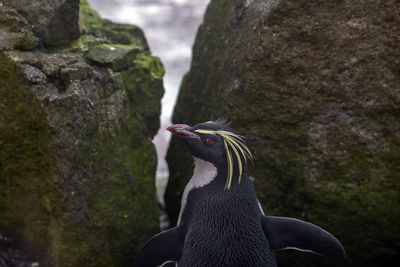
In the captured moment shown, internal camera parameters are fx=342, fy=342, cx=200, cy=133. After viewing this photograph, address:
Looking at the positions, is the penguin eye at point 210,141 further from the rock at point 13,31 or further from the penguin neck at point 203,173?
the rock at point 13,31

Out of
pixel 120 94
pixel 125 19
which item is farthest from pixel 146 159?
pixel 125 19

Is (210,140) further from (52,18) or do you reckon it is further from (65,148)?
(52,18)

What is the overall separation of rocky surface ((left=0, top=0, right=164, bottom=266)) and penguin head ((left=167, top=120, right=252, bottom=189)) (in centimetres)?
52

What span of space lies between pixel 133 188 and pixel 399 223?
144 cm

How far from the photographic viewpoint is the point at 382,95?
1.69 meters

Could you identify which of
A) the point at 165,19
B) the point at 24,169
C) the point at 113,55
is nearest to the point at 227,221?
the point at 24,169

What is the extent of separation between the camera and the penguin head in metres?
1.49

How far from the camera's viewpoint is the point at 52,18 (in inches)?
68.7

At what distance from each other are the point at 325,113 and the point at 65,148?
131cm

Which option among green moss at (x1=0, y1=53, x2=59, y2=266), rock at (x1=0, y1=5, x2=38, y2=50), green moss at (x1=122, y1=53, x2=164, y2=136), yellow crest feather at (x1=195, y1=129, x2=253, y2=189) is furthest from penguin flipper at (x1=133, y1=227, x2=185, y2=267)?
rock at (x1=0, y1=5, x2=38, y2=50)

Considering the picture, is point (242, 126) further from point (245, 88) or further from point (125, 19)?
point (125, 19)

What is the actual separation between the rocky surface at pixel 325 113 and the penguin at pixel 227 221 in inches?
13.0

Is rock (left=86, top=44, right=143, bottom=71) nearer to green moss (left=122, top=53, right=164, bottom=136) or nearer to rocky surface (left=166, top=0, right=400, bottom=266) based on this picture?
green moss (left=122, top=53, right=164, bottom=136)

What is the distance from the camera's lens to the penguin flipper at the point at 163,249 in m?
1.64
